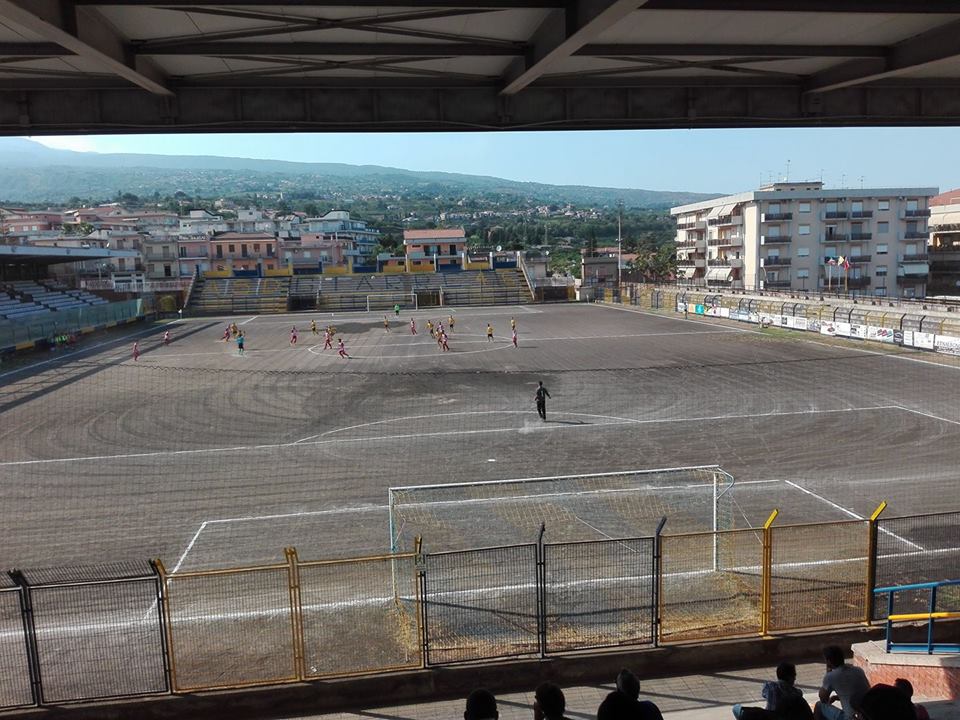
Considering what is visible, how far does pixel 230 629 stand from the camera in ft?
28.9

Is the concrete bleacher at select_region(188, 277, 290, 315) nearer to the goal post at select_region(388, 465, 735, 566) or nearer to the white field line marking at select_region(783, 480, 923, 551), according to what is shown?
Result: the white field line marking at select_region(783, 480, 923, 551)

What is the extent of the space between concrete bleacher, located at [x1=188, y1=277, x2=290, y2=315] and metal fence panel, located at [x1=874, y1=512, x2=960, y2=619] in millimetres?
68869

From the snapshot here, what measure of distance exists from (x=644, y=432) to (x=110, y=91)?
602 inches

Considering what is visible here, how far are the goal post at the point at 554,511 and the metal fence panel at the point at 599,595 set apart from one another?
0.52 metres

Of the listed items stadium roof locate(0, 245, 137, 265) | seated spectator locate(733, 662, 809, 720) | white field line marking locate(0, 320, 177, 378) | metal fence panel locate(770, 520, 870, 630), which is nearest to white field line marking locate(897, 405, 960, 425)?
metal fence panel locate(770, 520, 870, 630)

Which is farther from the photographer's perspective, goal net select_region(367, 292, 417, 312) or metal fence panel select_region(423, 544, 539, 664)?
goal net select_region(367, 292, 417, 312)

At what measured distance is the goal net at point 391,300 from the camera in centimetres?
7600

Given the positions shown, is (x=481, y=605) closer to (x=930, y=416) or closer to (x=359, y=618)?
(x=359, y=618)

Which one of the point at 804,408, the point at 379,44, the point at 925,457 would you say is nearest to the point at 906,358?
the point at 804,408

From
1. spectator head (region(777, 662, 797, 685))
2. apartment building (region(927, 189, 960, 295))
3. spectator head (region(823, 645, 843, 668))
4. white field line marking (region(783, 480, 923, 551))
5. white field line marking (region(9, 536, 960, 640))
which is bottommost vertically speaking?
white field line marking (region(783, 480, 923, 551))

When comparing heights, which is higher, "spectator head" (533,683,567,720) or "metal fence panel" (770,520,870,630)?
"spectator head" (533,683,567,720)

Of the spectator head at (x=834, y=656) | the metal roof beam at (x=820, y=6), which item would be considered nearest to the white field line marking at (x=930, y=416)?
the metal roof beam at (x=820, y=6)

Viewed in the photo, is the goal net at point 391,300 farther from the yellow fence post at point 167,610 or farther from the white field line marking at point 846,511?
the yellow fence post at point 167,610

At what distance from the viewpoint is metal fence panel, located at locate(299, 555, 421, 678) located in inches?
307
